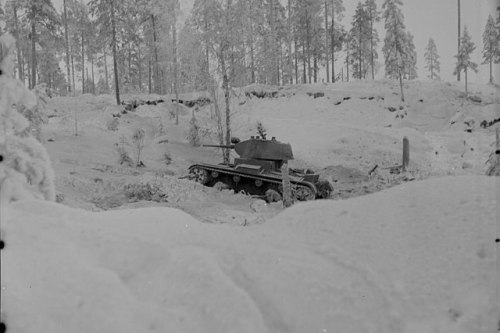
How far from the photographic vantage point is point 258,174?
12.7 metres

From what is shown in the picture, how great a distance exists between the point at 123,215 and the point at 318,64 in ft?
132

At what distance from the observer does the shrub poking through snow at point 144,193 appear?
1059 centimetres

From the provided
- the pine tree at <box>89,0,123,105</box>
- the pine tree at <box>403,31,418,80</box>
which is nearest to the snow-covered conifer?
the pine tree at <box>403,31,418,80</box>

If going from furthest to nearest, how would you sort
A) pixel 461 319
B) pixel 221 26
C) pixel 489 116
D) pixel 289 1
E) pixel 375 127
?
pixel 289 1 → pixel 375 127 → pixel 489 116 → pixel 221 26 → pixel 461 319

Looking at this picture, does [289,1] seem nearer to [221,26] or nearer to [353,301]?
[221,26]

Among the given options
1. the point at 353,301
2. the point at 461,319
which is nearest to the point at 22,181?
the point at 353,301

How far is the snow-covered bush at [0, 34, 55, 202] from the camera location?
3705mm

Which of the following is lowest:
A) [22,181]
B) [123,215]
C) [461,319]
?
[461,319]

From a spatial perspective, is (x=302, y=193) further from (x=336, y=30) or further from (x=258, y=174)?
(x=336, y=30)

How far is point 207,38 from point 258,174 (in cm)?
984

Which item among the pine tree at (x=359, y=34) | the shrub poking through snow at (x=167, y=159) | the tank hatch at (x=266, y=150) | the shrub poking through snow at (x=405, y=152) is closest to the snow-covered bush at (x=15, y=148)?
the tank hatch at (x=266, y=150)

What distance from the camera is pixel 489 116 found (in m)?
24.4

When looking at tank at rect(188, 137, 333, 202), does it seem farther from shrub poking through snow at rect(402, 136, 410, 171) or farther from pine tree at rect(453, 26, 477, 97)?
pine tree at rect(453, 26, 477, 97)

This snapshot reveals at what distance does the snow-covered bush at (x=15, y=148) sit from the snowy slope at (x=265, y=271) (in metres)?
0.31
